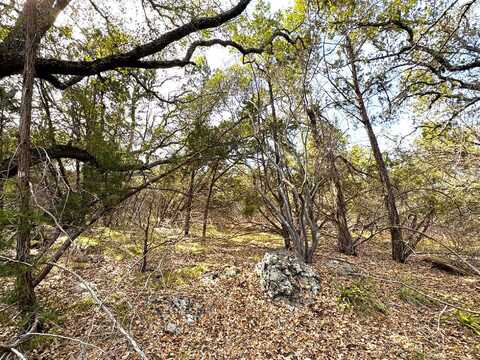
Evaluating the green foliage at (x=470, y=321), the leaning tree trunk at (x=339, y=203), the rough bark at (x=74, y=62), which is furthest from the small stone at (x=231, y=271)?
the rough bark at (x=74, y=62)

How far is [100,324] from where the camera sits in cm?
336

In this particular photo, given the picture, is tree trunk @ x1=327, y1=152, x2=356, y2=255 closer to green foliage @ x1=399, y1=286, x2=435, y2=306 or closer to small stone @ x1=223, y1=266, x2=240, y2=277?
green foliage @ x1=399, y1=286, x2=435, y2=306

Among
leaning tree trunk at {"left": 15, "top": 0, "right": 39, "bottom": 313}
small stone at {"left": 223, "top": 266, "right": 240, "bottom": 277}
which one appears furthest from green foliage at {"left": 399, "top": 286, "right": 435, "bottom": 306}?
leaning tree trunk at {"left": 15, "top": 0, "right": 39, "bottom": 313}

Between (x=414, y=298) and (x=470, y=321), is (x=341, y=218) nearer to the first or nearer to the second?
(x=414, y=298)

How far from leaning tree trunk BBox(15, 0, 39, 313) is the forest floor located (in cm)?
27

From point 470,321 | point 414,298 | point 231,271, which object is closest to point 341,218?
point 414,298

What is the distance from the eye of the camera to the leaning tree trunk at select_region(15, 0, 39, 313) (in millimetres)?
2066

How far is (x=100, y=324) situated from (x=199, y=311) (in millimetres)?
1476

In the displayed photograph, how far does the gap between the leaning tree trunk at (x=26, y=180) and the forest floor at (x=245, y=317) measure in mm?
274

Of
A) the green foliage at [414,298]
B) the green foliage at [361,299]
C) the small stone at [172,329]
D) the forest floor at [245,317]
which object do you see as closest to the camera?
the forest floor at [245,317]

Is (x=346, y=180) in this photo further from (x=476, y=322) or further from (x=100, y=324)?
(x=100, y=324)

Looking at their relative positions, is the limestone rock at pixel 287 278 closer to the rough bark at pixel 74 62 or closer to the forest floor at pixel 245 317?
the forest floor at pixel 245 317

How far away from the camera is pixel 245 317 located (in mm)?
3656

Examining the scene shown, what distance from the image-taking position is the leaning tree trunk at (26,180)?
81.4 inches
